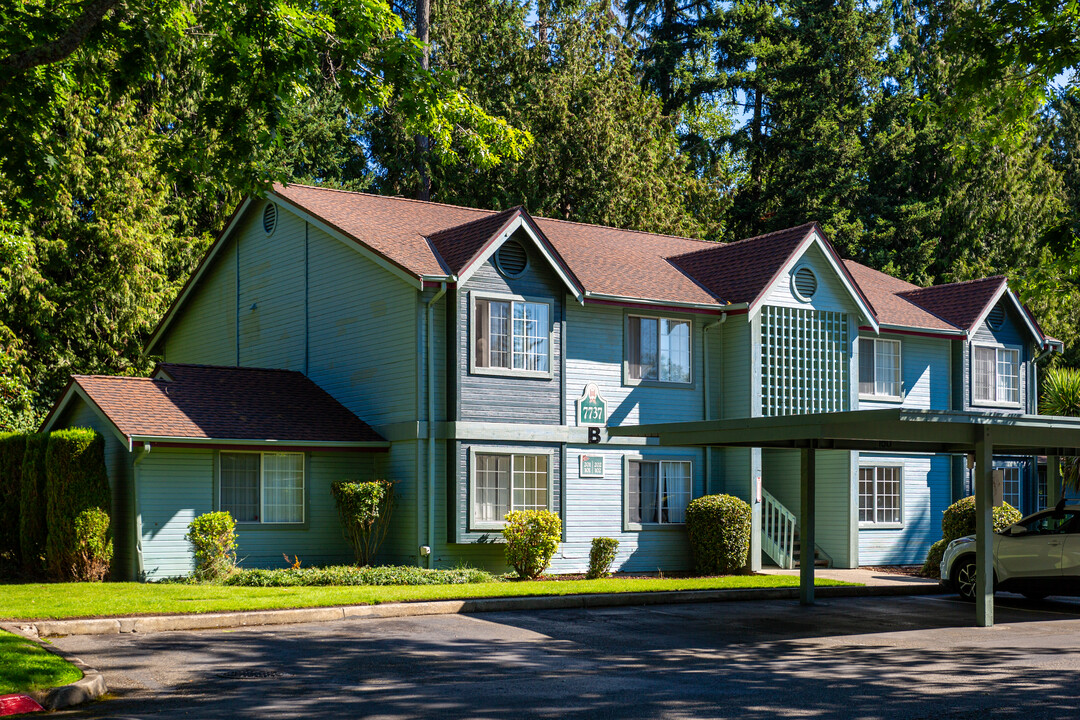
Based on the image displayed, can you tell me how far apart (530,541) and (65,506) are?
842 cm

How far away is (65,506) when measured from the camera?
21.4 metres

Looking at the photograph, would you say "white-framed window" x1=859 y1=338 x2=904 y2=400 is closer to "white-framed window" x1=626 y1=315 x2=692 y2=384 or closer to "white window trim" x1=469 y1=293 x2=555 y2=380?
"white-framed window" x1=626 y1=315 x2=692 y2=384

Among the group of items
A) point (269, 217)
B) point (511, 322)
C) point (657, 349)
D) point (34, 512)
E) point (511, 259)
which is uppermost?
point (269, 217)

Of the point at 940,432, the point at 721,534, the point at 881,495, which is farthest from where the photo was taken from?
the point at 881,495

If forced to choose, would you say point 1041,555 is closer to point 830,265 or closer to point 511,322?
point 830,265

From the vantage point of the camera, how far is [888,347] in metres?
29.5

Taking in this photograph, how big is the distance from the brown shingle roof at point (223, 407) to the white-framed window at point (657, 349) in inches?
226

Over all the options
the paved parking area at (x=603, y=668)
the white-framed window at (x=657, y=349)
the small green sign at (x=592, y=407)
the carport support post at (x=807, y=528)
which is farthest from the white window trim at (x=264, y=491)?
the carport support post at (x=807, y=528)

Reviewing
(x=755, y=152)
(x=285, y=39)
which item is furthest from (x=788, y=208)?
(x=285, y=39)

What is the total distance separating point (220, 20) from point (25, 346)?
68.7 ft

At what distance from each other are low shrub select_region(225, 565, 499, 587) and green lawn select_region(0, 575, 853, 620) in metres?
0.55

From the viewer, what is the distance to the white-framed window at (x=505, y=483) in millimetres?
23062

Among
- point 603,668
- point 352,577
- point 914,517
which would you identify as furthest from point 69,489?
point 914,517

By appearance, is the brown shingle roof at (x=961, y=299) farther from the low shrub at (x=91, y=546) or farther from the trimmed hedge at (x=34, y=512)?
the trimmed hedge at (x=34, y=512)
